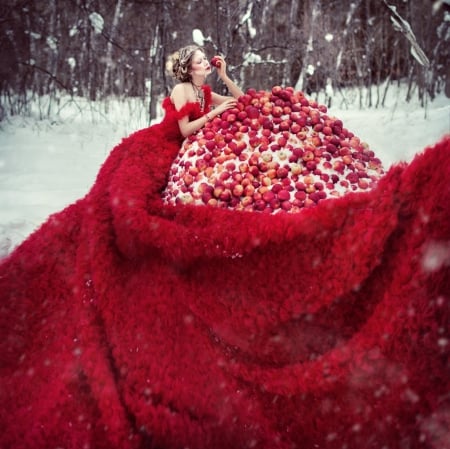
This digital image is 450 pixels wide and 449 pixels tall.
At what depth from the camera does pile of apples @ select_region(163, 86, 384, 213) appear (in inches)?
41.2

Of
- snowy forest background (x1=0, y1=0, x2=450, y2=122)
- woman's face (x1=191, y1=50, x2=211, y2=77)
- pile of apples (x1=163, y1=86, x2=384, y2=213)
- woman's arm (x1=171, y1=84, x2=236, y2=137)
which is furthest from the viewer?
snowy forest background (x1=0, y1=0, x2=450, y2=122)

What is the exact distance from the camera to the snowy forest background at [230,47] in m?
4.17

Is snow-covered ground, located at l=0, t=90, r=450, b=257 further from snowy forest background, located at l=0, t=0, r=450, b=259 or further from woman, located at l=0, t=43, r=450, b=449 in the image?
woman, located at l=0, t=43, r=450, b=449

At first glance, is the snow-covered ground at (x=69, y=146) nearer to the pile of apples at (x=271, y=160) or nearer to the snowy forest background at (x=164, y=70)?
the snowy forest background at (x=164, y=70)

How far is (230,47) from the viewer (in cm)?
324

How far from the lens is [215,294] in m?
0.92

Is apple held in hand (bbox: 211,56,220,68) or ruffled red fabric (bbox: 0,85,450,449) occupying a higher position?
apple held in hand (bbox: 211,56,220,68)

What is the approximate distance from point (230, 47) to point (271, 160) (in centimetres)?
241

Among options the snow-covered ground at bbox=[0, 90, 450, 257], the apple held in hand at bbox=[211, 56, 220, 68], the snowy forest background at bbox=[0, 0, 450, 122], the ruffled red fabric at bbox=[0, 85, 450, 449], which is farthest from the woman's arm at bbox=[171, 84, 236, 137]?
the snowy forest background at bbox=[0, 0, 450, 122]

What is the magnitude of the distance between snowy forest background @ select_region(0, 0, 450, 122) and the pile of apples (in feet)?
7.47

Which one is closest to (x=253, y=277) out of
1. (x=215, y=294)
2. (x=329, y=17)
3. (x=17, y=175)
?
(x=215, y=294)

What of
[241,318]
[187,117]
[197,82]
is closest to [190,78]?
[197,82]

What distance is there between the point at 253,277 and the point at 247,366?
0.17 m

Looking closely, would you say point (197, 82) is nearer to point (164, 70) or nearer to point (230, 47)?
point (230, 47)
